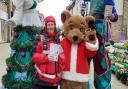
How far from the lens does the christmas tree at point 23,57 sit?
175 inches

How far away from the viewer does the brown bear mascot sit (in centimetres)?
392

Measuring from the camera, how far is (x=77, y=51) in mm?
3973

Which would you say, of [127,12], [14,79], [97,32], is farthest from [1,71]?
[127,12]

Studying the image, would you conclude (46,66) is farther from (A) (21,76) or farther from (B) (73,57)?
(A) (21,76)

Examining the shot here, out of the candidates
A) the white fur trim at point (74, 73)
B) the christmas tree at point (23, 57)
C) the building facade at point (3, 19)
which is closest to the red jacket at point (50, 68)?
the white fur trim at point (74, 73)

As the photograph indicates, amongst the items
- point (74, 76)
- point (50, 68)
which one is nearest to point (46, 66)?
point (50, 68)

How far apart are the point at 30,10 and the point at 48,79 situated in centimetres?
109

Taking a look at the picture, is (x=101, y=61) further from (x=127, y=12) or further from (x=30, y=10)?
(x=127, y=12)

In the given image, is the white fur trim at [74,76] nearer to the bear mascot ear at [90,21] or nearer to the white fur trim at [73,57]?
the white fur trim at [73,57]

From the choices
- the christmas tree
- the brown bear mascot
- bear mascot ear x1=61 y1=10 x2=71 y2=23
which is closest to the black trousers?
the brown bear mascot

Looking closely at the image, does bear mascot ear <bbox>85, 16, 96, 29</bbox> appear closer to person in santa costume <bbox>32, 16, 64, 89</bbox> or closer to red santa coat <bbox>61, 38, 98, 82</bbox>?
red santa coat <bbox>61, 38, 98, 82</bbox>

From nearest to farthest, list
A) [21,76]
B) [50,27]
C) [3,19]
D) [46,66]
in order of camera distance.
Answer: [46,66] < [50,27] < [21,76] < [3,19]

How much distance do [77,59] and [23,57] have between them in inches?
33.4

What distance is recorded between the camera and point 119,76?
8016 mm
